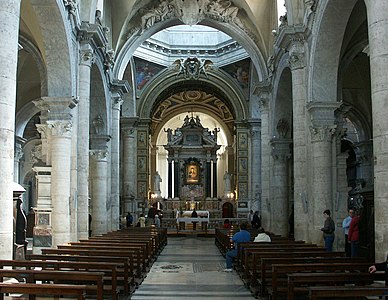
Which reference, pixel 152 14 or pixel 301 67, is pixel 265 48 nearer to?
pixel 152 14

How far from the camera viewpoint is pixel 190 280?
12453 mm

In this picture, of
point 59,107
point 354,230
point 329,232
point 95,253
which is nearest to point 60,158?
point 59,107

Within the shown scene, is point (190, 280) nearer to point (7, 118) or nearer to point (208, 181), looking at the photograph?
point (7, 118)

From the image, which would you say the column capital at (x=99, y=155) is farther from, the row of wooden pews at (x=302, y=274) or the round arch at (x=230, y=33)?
the row of wooden pews at (x=302, y=274)

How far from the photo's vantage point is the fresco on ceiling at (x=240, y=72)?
34.2 meters

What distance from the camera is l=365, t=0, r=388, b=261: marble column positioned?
28.5 feet

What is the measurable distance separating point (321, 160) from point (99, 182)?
30.1 feet

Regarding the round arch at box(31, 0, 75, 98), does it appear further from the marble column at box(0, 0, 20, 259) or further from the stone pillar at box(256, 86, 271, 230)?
the stone pillar at box(256, 86, 271, 230)

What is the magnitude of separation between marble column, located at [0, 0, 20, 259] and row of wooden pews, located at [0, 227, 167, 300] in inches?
20.3

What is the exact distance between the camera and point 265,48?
23.9m

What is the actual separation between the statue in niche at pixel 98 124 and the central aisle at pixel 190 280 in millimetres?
6057

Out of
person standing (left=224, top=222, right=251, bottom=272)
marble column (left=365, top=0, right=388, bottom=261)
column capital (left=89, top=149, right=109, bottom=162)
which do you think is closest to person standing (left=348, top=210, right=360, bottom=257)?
person standing (left=224, top=222, right=251, bottom=272)

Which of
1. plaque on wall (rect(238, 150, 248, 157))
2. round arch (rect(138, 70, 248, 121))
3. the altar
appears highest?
round arch (rect(138, 70, 248, 121))

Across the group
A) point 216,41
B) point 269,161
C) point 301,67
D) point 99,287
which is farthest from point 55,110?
point 216,41
